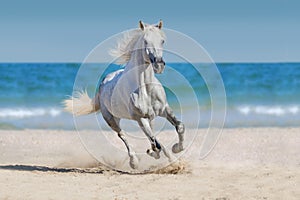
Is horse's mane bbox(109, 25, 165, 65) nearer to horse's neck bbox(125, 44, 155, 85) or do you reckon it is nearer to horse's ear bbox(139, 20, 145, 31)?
horse's ear bbox(139, 20, 145, 31)

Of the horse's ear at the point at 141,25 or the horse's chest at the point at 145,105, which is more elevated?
the horse's ear at the point at 141,25

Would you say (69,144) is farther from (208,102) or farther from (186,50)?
(208,102)

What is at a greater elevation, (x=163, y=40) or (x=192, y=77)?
(x=192, y=77)

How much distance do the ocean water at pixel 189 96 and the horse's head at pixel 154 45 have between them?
1.64m

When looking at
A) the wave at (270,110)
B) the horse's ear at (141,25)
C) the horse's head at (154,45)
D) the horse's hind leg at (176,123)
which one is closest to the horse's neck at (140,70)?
the horse's head at (154,45)

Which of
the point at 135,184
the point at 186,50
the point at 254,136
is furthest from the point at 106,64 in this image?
the point at 254,136

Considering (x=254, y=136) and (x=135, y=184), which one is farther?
(x=254, y=136)

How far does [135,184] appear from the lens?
680 cm

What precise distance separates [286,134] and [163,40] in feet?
21.3

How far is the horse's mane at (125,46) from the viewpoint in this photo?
25.2ft

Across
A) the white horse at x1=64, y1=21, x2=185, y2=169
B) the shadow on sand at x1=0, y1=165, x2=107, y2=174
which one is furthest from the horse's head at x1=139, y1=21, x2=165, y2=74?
the shadow on sand at x1=0, y1=165, x2=107, y2=174

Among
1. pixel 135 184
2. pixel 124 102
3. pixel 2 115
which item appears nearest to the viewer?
pixel 135 184

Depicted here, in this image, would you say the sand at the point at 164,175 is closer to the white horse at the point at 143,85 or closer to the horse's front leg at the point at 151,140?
the horse's front leg at the point at 151,140

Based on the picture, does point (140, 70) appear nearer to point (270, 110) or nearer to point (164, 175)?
point (164, 175)
